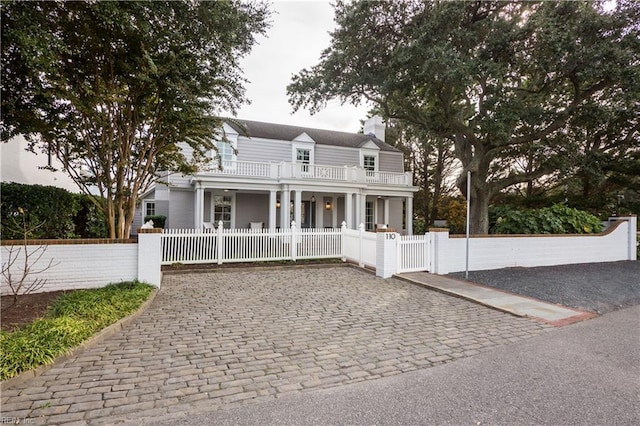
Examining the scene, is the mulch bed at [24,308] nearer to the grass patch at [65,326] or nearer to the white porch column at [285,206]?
the grass patch at [65,326]

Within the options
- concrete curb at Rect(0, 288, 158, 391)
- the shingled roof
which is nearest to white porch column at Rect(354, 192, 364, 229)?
the shingled roof

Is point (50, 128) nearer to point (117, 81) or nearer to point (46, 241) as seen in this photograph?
point (117, 81)

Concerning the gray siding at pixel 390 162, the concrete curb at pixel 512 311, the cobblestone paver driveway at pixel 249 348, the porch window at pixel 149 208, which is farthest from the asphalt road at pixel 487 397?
the porch window at pixel 149 208

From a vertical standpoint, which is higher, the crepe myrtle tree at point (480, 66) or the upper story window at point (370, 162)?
the crepe myrtle tree at point (480, 66)

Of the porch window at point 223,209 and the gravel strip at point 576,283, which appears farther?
the porch window at point 223,209

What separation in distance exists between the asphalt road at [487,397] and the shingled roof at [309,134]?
1585cm

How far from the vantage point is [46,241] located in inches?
225

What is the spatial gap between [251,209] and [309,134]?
19.2 feet

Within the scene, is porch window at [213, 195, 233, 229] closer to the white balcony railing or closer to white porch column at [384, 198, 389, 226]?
the white balcony railing

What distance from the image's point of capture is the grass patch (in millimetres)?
3023

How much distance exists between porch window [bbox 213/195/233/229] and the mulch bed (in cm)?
1116

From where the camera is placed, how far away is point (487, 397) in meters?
2.74

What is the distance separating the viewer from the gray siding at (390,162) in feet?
65.3

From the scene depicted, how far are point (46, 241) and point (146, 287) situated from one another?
1.92 m
